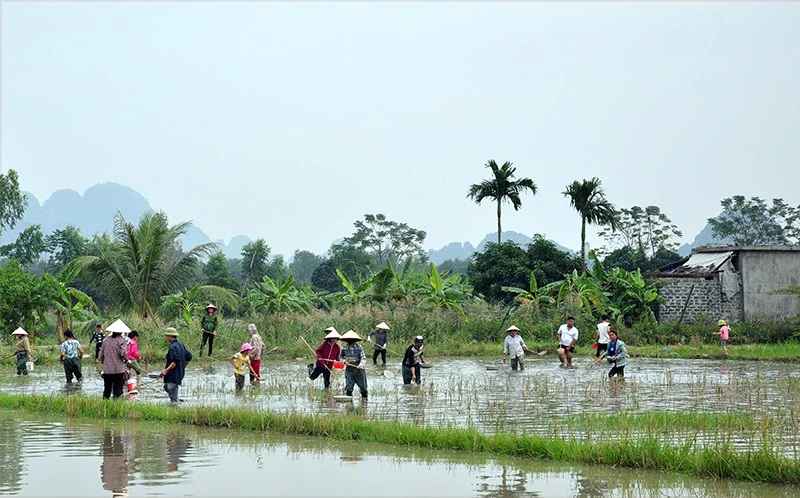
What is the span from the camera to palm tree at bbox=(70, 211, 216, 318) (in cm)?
3116

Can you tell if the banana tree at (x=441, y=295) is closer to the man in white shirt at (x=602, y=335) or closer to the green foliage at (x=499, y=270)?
the man in white shirt at (x=602, y=335)

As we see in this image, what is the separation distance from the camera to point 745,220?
284 ft

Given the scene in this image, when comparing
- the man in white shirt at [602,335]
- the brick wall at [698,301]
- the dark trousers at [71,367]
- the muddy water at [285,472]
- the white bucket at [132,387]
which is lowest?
the muddy water at [285,472]

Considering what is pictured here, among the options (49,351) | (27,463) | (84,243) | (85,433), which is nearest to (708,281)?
(49,351)

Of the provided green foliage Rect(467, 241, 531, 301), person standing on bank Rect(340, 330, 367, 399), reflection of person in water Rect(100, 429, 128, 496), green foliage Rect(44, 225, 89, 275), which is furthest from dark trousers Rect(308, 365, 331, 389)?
green foliage Rect(44, 225, 89, 275)

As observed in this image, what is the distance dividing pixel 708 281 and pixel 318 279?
44.6 meters

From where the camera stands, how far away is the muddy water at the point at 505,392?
14414mm

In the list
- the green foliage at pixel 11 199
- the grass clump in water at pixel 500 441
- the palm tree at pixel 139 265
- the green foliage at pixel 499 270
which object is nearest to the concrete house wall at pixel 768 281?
the green foliage at pixel 499 270

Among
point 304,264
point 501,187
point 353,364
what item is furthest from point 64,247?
point 304,264

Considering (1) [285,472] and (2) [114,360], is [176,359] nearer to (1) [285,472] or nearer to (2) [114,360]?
(2) [114,360]

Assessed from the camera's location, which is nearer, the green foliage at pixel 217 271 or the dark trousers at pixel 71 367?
the dark trousers at pixel 71 367

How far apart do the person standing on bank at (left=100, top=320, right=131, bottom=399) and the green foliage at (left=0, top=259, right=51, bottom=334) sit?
13.9 meters

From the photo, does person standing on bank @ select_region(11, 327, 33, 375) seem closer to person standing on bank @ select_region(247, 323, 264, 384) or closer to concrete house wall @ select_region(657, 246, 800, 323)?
person standing on bank @ select_region(247, 323, 264, 384)

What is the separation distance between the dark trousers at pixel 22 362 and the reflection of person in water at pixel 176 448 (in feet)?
38.0
